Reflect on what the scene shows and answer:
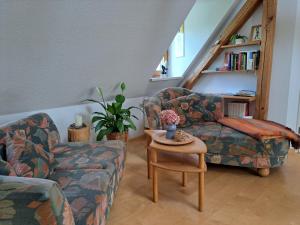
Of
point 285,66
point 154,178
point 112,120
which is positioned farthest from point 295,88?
point 112,120

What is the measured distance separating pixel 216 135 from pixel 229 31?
1.95 metres

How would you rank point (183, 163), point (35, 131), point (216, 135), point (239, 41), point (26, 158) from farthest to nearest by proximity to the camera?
point (239, 41) < point (216, 135) < point (183, 163) < point (35, 131) < point (26, 158)

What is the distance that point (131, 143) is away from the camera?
3.61m

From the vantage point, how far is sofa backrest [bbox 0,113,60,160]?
1593 millimetres

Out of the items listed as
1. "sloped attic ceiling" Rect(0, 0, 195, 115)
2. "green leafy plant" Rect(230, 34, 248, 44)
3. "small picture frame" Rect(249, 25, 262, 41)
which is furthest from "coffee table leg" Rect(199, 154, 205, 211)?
"green leafy plant" Rect(230, 34, 248, 44)

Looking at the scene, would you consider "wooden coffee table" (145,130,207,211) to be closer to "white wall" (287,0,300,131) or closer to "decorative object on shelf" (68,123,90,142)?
"decorative object on shelf" (68,123,90,142)

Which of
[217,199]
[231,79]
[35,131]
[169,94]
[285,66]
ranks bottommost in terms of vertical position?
[217,199]

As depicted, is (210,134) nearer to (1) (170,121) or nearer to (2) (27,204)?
(1) (170,121)

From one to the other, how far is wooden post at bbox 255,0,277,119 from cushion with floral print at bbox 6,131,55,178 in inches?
113

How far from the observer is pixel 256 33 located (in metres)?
3.38

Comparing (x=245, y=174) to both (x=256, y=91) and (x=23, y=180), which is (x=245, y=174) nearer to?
(x=256, y=91)

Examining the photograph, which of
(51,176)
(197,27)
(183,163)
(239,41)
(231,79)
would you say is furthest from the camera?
(197,27)

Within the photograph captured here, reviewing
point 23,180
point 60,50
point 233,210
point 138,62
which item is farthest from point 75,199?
point 138,62

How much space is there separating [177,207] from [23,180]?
1.33 metres
